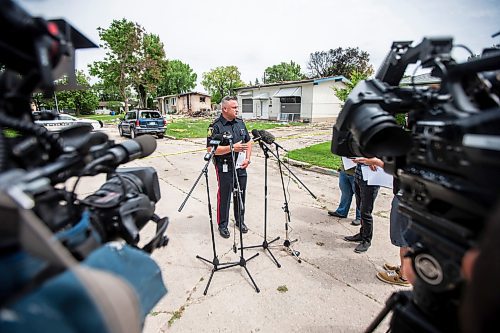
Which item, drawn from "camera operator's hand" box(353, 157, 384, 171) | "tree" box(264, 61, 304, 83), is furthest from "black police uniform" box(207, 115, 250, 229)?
"tree" box(264, 61, 304, 83)

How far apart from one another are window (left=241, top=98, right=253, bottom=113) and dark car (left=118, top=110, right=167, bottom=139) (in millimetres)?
16474

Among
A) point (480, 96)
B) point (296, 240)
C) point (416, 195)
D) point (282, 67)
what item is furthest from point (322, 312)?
point (282, 67)

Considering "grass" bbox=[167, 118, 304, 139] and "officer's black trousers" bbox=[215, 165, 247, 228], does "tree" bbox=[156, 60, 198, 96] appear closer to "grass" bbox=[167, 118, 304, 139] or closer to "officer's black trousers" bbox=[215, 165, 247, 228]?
"grass" bbox=[167, 118, 304, 139]

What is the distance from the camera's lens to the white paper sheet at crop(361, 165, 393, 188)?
3.22 metres

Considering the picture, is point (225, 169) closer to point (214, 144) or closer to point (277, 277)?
point (214, 144)

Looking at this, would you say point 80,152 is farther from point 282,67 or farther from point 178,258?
point 282,67

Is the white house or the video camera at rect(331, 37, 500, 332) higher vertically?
the white house

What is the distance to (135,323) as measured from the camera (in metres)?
0.74

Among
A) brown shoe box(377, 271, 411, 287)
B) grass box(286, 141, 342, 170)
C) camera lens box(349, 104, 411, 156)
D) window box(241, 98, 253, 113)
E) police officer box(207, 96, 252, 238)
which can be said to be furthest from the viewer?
window box(241, 98, 253, 113)

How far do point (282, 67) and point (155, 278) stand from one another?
72.3 meters

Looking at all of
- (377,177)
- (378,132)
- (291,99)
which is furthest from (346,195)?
(291,99)

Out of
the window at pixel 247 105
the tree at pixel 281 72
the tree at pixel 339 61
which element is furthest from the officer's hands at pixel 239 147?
the tree at pixel 281 72

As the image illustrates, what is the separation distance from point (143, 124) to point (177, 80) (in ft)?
159

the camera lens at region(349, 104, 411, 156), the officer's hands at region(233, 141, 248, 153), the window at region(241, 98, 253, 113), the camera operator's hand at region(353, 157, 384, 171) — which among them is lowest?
the camera operator's hand at region(353, 157, 384, 171)
